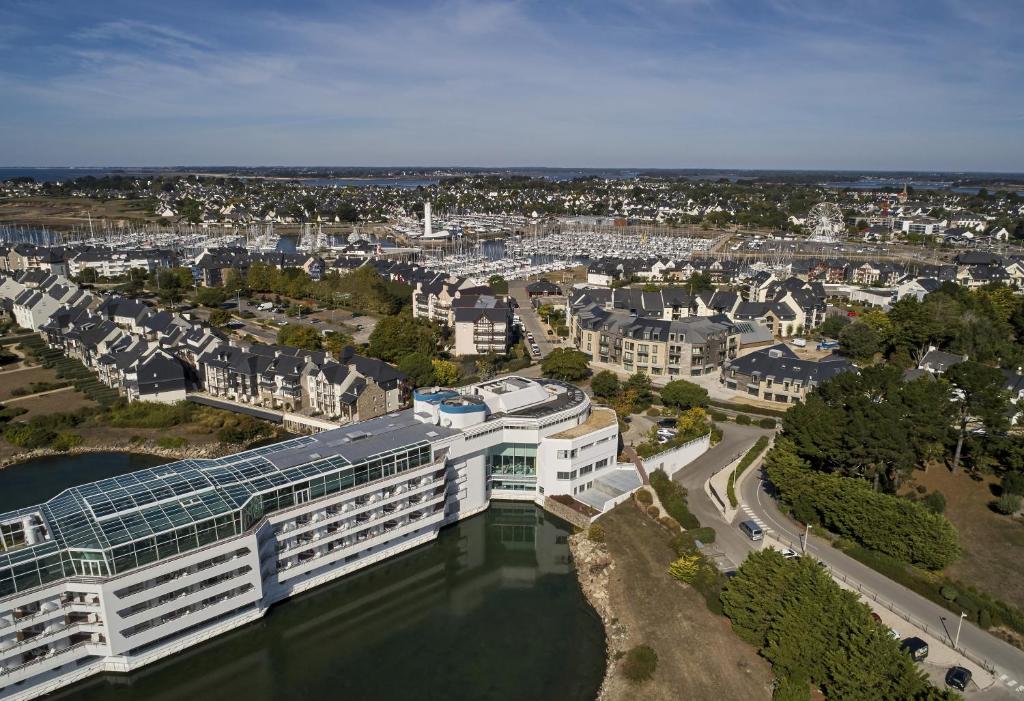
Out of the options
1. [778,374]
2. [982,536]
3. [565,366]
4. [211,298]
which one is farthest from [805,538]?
[211,298]

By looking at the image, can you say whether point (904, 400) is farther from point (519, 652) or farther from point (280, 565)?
point (280, 565)

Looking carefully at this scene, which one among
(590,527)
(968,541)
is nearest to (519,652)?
(590,527)

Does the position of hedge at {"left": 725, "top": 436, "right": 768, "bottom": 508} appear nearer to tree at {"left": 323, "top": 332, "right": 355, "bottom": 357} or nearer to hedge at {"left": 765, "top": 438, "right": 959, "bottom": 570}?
hedge at {"left": 765, "top": 438, "right": 959, "bottom": 570}

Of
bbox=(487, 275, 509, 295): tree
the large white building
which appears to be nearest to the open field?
bbox=(487, 275, 509, 295): tree

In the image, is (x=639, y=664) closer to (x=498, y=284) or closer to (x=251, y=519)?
(x=251, y=519)

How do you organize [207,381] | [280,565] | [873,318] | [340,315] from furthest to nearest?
[340,315] < [873,318] < [207,381] < [280,565]

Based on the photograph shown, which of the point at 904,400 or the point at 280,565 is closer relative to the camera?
the point at 280,565

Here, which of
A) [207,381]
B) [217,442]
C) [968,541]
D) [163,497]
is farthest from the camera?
[207,381]
